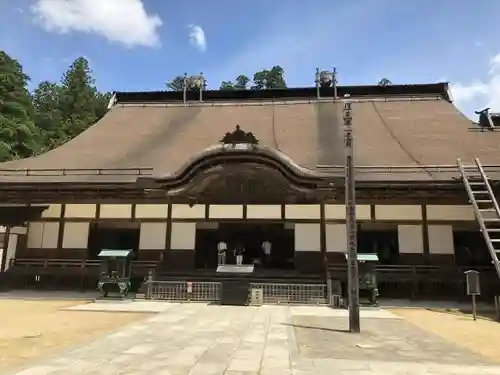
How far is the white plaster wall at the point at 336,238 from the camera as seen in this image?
14.2 meters

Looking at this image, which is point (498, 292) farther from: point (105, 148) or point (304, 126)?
point (105, 148)

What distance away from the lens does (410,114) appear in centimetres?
1923

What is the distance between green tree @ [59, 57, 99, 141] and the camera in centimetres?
3700

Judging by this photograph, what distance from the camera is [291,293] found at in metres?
12.5

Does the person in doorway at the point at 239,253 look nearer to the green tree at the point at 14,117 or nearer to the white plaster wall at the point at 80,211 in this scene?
the white plaster wall at the point at 80,211

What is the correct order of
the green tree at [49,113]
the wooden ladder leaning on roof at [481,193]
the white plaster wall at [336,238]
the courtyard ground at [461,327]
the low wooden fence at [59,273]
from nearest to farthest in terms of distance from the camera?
the courtyard ground at [461,327], the wooden ladder leaning on roof at [481,193], the low wooden fence at [59,273], the white plaster wall at [336,238], the green tree at [49,113]

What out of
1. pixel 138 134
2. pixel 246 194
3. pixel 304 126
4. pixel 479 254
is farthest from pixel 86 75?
pixel 479 254

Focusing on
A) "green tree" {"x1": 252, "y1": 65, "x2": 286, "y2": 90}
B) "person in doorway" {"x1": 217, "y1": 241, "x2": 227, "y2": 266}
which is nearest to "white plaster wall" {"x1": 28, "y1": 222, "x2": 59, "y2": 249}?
"person in doorway" {"x1": 217, "y1": 241, "x2": 227, "y2": 266}

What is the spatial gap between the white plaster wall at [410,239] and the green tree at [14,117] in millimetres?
25322

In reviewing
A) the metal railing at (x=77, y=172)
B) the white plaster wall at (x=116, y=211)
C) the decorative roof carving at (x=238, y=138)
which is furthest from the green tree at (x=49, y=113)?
the decorative roof carving at (x=238, y=138)

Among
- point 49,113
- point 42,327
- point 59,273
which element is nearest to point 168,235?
point 59,273

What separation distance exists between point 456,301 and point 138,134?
567 inches

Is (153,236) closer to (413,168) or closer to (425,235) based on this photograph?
(413,168)

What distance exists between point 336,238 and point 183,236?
5.44 m
